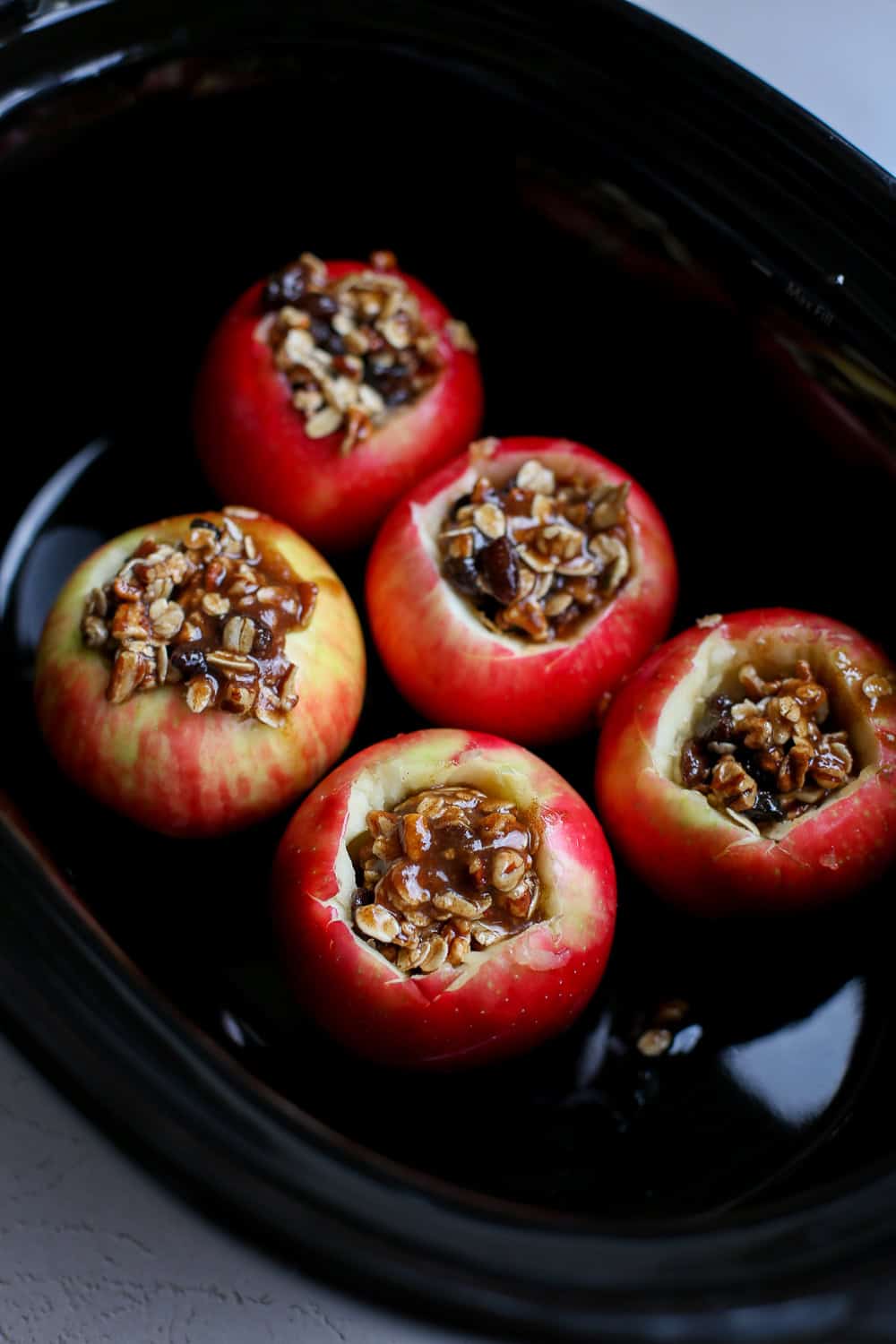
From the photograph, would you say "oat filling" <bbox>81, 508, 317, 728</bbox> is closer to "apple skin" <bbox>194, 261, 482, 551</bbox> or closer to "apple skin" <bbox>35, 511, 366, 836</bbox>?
"apple skin" <bbox>35, 511, 366, 836</bbox>

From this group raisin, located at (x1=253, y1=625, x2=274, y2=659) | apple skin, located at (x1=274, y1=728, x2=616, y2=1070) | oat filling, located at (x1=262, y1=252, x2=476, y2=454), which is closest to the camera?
apple skin, located at (x1=274, y1=728, x2=616, y2=1070)

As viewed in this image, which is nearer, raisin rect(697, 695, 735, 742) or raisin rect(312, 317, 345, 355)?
raisin rect(697, 695, 735, 742)

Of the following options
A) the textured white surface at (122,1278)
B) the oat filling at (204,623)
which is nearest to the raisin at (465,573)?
the oat filling at (204,623)

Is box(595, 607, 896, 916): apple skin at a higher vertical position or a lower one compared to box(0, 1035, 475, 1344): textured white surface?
higher

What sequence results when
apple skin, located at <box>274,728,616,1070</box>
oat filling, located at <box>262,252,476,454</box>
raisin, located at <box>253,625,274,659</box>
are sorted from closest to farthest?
apple skin, located at <box>274,728,616,1070</box>
raisin, located at <box>253,625,274,659</box>
oat filling, located at <box>262,252,476,454</box>

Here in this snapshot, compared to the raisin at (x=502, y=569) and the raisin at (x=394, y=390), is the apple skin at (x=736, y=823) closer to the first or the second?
the raisin at (x=502, y=569)

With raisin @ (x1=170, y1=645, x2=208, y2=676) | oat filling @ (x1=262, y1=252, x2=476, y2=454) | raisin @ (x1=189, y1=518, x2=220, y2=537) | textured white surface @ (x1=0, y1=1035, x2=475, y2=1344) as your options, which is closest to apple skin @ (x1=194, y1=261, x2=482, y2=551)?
oat filling @ (x1=262, y1=252, x2=476, y2=454)

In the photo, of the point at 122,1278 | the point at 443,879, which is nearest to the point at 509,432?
the point at 443,879
